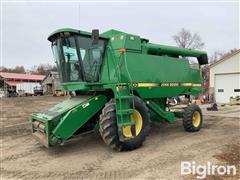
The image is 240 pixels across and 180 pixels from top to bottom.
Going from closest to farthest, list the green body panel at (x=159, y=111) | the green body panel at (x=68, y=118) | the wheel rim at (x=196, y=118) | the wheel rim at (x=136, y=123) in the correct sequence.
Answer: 1. the green body panel at (x=68, y=118)
2. the wheel rim at (x=136, y=123)
3. the green body panel at (x=159, y=111)
4. the wheel rim at (x=196, y=118)

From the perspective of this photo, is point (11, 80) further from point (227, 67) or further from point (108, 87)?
point (108, 87)

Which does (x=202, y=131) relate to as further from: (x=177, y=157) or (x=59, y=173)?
(x=59, y=173)

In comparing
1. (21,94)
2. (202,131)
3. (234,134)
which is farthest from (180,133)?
(21,94)

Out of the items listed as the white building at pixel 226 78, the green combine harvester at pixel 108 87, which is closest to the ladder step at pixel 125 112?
the green combine harvester at pixel 108 87

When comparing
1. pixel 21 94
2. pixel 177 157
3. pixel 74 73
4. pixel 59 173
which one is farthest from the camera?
pixel 21 94

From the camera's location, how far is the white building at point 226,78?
66.5 feet

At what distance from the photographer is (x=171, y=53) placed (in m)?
9.16

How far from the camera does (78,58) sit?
6.82m

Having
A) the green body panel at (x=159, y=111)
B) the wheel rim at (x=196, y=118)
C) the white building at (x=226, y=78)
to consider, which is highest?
the white building at (x=226, y=78)

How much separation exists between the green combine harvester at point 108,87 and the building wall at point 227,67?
14.0 metres

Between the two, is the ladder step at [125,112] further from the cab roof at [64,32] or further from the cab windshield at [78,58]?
the cab roof at [64,32]

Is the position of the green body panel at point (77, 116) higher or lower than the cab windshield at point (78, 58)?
lower

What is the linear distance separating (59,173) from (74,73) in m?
2.85

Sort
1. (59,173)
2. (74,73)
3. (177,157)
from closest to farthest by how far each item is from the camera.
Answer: (59,173), (177,157), (74,73)
